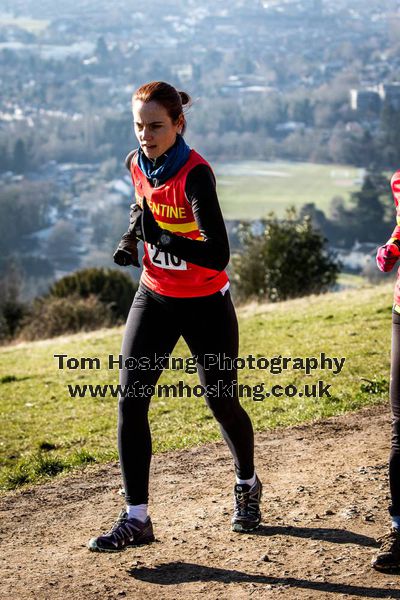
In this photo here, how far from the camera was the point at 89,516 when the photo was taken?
5750 millimetres

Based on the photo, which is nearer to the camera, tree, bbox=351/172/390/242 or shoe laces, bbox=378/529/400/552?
shoe laces, bbox=378/529/400/552

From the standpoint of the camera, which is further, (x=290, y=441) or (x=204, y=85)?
(x=204, y=85)

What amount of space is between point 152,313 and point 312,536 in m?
1.48

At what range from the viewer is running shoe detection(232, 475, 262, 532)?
5.14 m

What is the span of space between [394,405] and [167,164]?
1583mm

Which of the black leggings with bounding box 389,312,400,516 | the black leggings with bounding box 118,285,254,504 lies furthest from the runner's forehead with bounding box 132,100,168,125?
the black leggings with bounding box 389,312,400,516

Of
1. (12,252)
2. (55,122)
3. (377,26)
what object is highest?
(377,26)

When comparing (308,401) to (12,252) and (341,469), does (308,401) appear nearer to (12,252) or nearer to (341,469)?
(341,469)

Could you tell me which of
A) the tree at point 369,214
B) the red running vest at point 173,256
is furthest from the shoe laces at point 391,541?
the tree at point 369,214

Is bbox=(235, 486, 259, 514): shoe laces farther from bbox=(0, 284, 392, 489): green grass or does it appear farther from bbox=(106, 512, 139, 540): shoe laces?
bbox=(0, 284, 392, 489): green grass

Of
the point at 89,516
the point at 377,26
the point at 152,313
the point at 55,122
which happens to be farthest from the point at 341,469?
the point at 377,26

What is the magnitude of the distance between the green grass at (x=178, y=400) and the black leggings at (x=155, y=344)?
238cm

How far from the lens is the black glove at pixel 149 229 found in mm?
4461

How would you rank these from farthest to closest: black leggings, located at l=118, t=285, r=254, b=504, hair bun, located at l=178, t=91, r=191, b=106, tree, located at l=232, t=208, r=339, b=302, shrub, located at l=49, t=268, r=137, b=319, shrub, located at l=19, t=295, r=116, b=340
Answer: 1. shrub, located at l=49, t=268, r=137, b=319
2. tree, located at l=232, t=208, r=339, b=302
3. shrub, located at l=19, t=295, r=116, b=340
4. hair bun, located at l=178, t=91, r=191, b=106
5. black leggings, located at l=118, t=285, r=254, b=504
